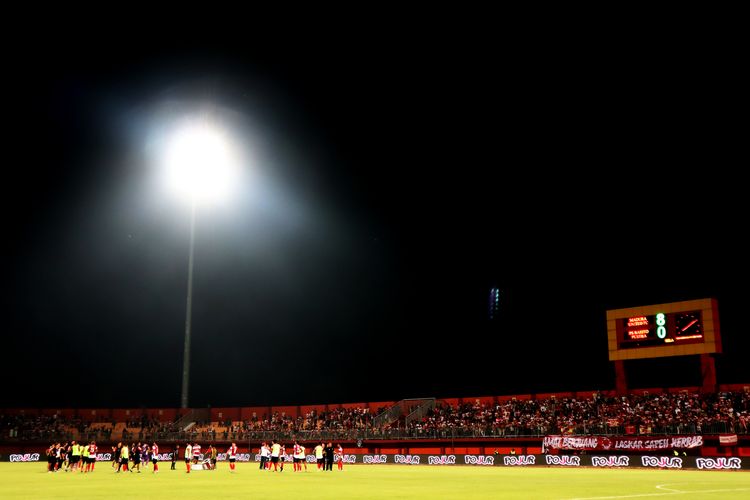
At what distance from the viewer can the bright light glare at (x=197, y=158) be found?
54938mm

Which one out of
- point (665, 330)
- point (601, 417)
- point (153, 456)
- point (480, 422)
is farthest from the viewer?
point (480, 422)

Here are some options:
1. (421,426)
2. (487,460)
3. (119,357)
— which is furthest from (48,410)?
(487,460)

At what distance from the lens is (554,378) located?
80.0 meters

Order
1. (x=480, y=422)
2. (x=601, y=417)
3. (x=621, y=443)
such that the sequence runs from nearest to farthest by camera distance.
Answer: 1. (x=621, y=443)
2. (x=601, y=417)
3. (x=480, y=422)

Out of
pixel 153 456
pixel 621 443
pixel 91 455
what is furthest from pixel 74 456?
pixel 621 443

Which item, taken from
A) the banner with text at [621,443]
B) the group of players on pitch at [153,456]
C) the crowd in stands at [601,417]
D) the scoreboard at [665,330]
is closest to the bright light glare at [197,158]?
the group of players on pitch at [153,456]

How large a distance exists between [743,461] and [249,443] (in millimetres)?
42959

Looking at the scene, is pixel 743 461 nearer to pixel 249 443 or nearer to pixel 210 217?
pixel 249 443

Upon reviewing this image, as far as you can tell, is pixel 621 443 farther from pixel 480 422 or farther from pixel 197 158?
pixel 197 158

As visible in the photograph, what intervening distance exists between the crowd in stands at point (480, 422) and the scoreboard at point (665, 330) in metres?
3.33

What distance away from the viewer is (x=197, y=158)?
56438mm

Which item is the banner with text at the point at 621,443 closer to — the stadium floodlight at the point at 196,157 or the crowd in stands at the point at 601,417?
the crowd in stands at the point at 601,417

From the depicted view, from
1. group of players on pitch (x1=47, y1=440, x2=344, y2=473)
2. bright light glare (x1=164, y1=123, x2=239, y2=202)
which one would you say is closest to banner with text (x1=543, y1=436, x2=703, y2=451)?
group of players on pitch (x1=47, y1=440, x2=344, y2=473)

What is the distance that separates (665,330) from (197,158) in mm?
37531
